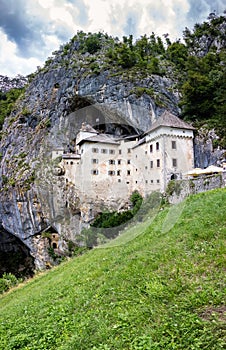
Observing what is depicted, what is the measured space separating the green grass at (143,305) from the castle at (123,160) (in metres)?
21.9

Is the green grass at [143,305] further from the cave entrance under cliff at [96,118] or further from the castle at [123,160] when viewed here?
the cave entrance under cliff at [96,118]

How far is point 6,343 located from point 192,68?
3813 centimetres

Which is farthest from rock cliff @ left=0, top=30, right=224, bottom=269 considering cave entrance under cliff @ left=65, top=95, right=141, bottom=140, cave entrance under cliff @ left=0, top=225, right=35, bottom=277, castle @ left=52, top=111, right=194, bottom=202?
cave entrance under cliff @ left=0, top=225, right=35, bottom=277

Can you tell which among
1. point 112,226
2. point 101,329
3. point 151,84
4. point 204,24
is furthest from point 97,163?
point 204,24

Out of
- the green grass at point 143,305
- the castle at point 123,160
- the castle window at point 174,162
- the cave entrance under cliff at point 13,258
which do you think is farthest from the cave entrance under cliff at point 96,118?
the green grass at point 143,305

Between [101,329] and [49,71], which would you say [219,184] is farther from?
[49,71]

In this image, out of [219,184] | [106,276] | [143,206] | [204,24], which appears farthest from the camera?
Answer: [204,24]

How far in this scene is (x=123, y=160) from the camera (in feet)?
113

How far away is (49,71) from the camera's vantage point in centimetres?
4559

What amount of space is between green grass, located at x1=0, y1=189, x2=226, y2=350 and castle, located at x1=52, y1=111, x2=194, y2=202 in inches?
862

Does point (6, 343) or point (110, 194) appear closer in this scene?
point (6, 343)

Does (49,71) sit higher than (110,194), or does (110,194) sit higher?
(49,71)

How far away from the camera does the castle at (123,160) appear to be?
2930 cm

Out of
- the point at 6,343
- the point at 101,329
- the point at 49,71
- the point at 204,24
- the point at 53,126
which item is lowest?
the point at 6,343
